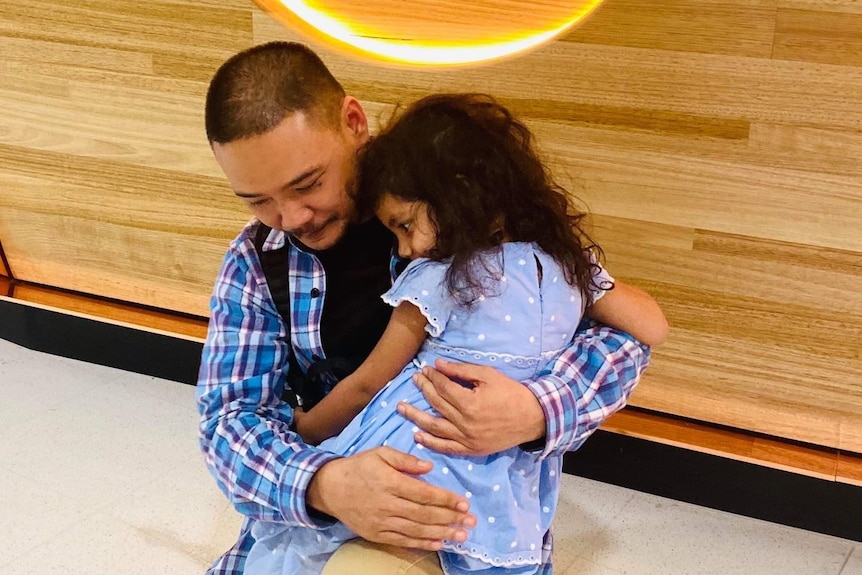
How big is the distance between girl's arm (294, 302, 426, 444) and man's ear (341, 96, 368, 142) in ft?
0.81

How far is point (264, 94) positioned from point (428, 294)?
31cm

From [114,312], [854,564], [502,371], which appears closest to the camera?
[502,371]

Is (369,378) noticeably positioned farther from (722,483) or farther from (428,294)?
(722,483)

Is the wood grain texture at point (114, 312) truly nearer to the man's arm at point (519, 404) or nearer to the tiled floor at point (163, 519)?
the tiled floor at point (163, 519)

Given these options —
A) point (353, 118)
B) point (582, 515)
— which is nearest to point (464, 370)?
point (353, 118)

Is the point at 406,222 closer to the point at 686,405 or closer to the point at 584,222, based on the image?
the point at 584,222

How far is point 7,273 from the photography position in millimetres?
2672

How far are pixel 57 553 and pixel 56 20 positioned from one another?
1.21 m

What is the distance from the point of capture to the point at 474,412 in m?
1.05

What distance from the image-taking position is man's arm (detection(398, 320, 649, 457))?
1.06 metres

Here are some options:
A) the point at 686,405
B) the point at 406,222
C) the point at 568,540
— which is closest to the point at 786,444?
the point at 686,405

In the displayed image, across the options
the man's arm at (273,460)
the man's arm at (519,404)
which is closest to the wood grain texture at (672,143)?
the man's arm at (273,460)

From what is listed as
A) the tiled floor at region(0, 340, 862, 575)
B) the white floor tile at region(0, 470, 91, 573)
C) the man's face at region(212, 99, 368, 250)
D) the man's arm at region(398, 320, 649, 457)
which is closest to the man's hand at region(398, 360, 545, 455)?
the man's arm at region(398, 320, 649, 457)

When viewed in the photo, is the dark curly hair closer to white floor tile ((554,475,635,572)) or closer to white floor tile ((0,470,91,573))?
white floor tile ((554,475,635,572))
